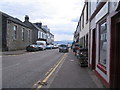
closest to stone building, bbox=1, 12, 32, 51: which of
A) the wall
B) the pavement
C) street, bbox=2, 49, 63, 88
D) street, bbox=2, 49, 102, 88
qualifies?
the wall

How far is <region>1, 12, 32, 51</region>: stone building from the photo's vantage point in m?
35.9

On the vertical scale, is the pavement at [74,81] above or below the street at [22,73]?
below

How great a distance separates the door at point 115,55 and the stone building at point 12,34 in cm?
3102

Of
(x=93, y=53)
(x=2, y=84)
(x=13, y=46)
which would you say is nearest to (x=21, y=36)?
(x=13, y=46)

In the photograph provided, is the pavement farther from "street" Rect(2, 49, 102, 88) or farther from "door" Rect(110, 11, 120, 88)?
"door" Rect(110, 11, 120, 88)

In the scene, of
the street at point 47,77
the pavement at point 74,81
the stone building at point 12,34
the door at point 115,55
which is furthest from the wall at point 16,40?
the door at point 115,55

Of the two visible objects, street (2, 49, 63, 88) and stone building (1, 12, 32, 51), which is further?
stone building (1, 12, 32, 51)

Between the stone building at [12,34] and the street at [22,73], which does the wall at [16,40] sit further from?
the street at [22,73]

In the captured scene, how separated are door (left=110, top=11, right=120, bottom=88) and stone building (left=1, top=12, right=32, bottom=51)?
102 ft

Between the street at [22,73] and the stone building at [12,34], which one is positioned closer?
the street at [22,73]

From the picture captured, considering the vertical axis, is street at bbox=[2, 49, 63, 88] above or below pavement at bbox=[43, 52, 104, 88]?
above

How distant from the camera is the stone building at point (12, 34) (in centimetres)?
3591

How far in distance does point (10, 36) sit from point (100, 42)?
30.3 metres

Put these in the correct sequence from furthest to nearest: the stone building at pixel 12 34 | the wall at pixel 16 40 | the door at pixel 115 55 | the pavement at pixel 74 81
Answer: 1. the wall at pixel 16 40
2. the stone building at pixel 12 34
3. the pavement at pixel 74 81
4. the door at pixel 115 55
